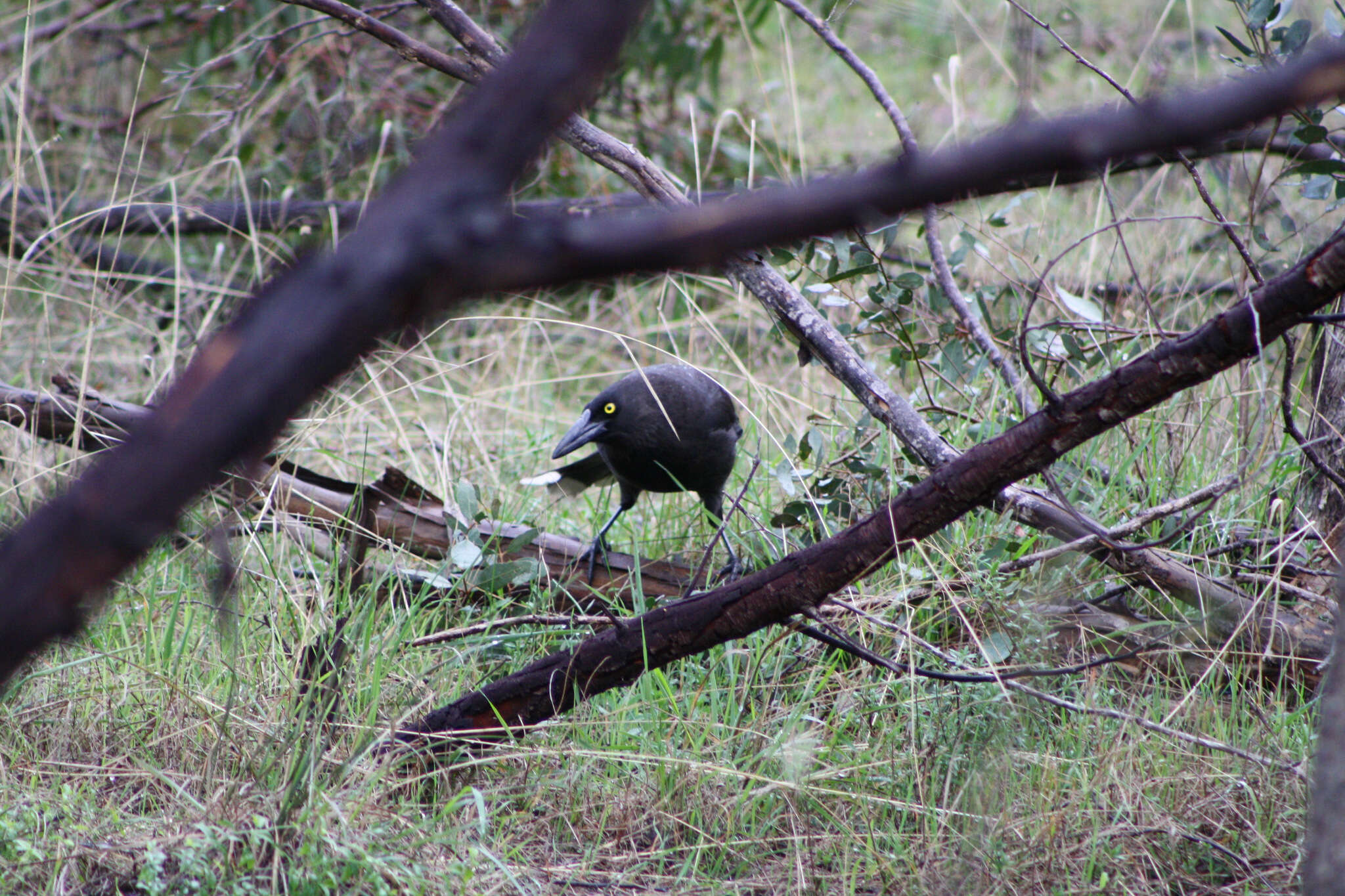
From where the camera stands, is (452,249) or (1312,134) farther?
(1312,134)

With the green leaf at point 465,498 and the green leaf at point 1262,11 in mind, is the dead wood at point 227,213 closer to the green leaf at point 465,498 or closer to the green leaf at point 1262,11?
the green leaf at point 465,498

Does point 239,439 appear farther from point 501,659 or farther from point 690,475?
point 690,475

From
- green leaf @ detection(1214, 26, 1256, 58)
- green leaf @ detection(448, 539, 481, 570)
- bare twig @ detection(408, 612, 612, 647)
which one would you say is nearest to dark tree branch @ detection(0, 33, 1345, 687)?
bare twig @ detection(408, 612, 612, 647)

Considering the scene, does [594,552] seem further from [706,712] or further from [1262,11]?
[1262,11]

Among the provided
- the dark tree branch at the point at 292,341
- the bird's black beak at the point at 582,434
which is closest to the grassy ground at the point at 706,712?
the bird's black beak at the point at 582,434

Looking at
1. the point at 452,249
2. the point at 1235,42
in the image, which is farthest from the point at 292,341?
the point at 1235,42

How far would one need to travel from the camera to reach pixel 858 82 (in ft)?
24.7

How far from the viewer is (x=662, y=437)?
3.10 meters

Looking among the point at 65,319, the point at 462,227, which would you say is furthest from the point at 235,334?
the point at 65,319

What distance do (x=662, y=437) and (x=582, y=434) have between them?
24 cm

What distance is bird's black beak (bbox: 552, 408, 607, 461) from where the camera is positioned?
3129mm

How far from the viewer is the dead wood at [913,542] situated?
4.29 feet

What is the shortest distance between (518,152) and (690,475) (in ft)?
7.77

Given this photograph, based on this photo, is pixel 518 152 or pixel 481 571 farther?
pixel 481 571
